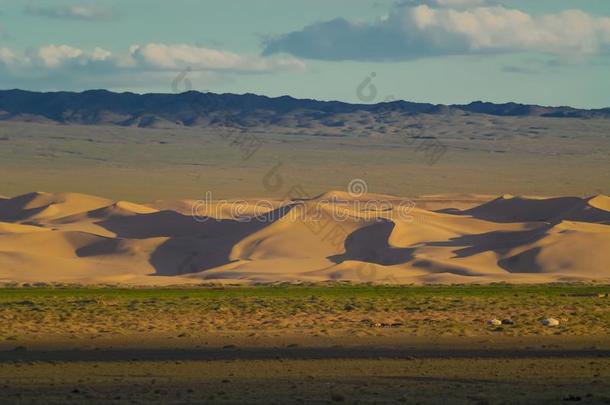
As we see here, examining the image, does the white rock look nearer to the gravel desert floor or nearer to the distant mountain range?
the gravel desert floor

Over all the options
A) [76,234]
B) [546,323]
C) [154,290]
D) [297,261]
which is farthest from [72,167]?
[546,323]

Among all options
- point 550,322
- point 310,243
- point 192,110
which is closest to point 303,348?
point 550,322

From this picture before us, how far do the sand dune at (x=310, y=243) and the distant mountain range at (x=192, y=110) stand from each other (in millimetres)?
112621

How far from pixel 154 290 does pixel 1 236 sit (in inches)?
923

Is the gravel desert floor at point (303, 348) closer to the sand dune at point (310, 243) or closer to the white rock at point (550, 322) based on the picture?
the white rock at point (550, 322)

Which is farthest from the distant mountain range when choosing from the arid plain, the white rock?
the white rock

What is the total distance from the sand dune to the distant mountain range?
11262cm

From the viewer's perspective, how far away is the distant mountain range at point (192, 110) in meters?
180

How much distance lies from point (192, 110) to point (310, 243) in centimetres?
13694

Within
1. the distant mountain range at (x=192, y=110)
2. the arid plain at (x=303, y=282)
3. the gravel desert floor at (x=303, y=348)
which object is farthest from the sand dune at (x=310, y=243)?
the distant mountain range at (x=192, y=110)

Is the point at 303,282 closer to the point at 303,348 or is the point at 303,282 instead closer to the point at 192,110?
the point at 303,348

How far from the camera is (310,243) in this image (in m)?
51.2

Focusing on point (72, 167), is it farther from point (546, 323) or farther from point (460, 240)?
point (546, 323)

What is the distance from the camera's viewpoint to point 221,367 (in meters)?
15.7
